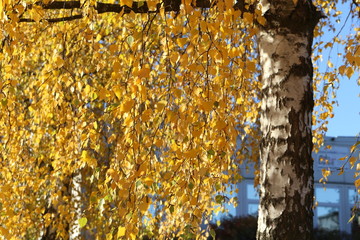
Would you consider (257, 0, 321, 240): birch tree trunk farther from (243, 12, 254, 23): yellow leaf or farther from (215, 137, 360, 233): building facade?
(215, 137, 360, 233): building facade

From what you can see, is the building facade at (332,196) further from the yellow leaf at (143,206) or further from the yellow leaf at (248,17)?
the yellow leaf at (143,206)

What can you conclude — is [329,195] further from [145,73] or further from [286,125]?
[145,73]

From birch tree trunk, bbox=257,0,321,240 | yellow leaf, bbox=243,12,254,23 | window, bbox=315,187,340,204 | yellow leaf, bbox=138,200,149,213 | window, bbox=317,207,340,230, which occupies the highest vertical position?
window, bbox=315,187,340,204

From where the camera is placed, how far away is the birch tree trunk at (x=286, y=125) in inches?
121

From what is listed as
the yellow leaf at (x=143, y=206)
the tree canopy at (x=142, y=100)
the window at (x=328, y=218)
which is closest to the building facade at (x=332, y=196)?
the window at (x=328, y=218)

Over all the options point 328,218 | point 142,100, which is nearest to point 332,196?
point 328,218

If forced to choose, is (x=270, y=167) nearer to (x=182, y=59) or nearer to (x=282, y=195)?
(x=282, y=195)

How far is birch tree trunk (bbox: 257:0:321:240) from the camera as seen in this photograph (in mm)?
3074

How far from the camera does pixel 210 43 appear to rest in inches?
119

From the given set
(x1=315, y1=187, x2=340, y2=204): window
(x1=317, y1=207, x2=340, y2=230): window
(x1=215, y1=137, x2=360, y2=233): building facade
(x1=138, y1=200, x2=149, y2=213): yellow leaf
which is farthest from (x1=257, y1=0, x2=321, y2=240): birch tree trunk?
(x1=315, y1=187, x2=340, y2=204): window

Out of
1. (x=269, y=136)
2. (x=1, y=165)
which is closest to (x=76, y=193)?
(x=1, y=165)

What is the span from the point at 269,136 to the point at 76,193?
386 cm

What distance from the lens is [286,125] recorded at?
313 centimetres

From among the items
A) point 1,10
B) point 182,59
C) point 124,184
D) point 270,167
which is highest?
point 1,10
